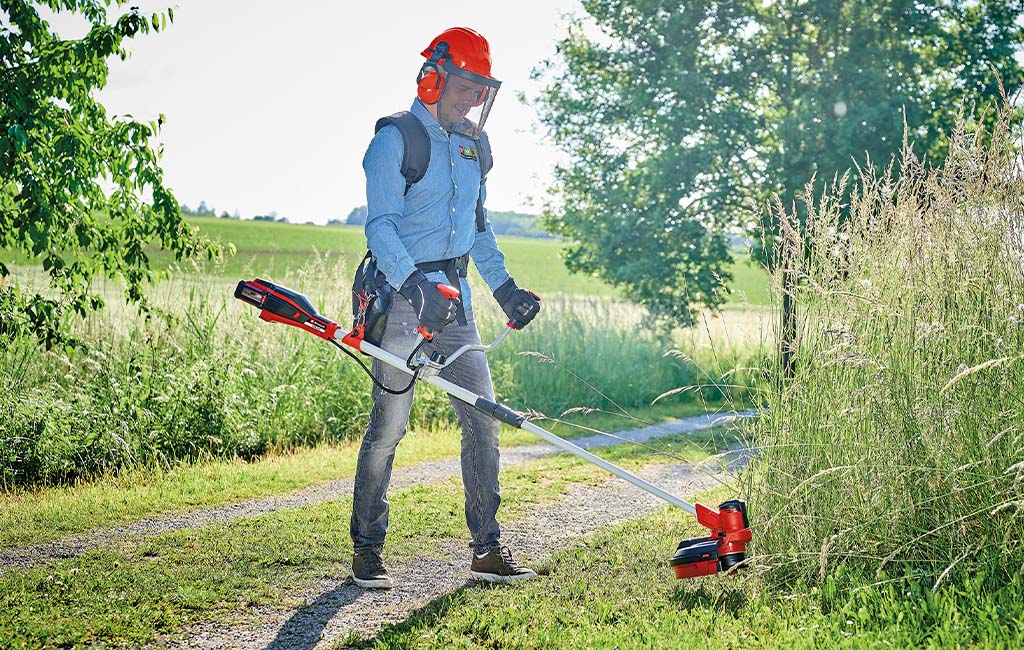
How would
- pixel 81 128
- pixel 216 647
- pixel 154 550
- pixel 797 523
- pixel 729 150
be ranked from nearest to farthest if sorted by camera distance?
pixel 216 647 < pixel 797 523 < pixel 154 550 < pixel 81 128 < pixel 729 150

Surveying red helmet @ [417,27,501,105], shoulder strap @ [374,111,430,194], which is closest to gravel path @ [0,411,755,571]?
shoulder strap @ [374,111,430,194]

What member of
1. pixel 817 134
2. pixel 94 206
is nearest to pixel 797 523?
pixel 94 206

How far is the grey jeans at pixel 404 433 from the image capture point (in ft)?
13.9

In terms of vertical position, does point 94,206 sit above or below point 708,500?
above

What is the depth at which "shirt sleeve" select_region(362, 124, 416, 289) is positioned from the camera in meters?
4.04

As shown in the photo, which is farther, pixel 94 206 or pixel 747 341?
pixel 94 206

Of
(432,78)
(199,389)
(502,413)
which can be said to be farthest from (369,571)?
(199,389)

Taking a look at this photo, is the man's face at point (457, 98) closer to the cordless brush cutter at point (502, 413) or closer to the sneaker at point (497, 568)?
the cordless brush cutter at point (502, 413)

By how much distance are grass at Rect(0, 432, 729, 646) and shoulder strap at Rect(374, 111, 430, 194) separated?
181cm

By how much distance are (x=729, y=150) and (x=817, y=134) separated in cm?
121

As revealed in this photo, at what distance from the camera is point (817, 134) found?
12.1 metres

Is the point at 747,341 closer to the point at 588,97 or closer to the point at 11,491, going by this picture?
the point at 11,491

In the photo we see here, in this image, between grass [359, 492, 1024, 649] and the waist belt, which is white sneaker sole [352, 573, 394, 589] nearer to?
grass [359, 492, 1024, 649]

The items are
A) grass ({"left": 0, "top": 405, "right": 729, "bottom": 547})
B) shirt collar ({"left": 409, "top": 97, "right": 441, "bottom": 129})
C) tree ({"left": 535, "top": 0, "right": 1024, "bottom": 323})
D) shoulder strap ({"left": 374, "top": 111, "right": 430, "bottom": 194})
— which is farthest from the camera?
tree ({"left": 535, "top": 0, "right": 1024, "bottom": 323})
